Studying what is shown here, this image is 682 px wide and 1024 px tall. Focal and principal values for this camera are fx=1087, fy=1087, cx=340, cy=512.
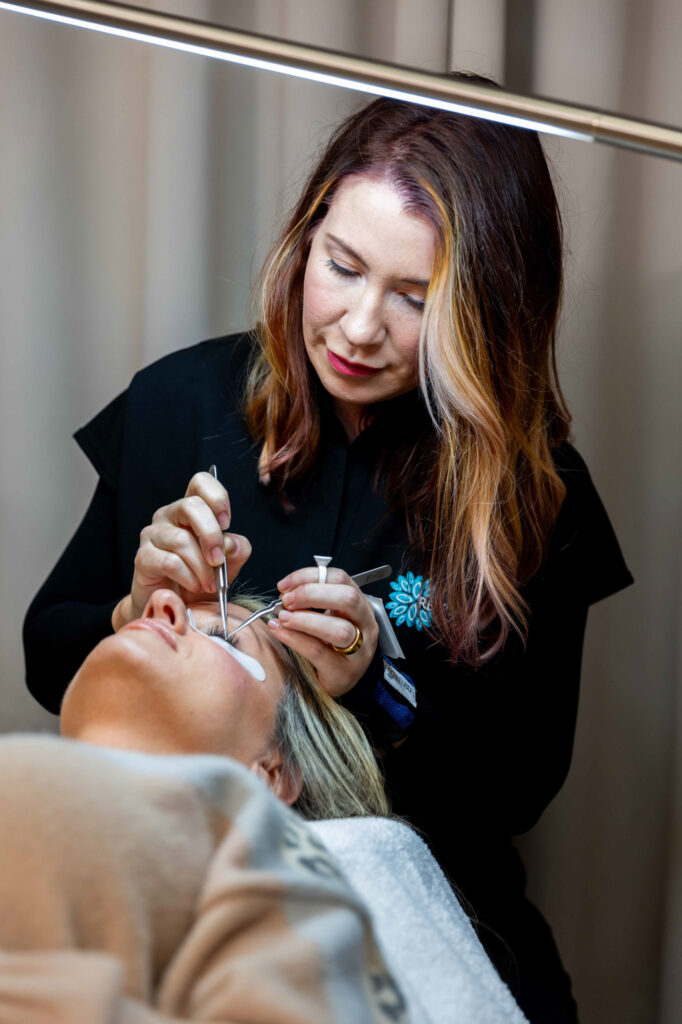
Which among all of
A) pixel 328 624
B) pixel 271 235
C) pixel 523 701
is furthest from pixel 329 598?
pixel 271 235

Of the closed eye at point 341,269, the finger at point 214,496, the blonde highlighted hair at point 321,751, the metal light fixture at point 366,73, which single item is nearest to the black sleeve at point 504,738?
the blonde highlighted hair at point 321,751

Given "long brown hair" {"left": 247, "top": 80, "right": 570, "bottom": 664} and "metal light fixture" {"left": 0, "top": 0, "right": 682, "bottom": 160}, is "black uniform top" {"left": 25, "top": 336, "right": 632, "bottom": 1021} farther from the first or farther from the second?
"metal light fixture" {"left": 0, "top": 0, "right": 682, "bottom": 160}

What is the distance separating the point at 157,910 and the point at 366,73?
57 centimetres

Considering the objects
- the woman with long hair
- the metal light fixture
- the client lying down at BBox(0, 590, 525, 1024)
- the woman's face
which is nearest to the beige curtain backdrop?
the woman with long hair

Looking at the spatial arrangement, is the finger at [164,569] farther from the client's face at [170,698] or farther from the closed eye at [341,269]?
the closed eye at [341,269]

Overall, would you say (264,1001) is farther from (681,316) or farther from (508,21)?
(508,21)

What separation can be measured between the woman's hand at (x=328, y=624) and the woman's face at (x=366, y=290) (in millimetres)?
268

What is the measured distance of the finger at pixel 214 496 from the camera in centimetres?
113

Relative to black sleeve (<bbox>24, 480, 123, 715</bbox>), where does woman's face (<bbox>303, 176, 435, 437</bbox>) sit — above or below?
above

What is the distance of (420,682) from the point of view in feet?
4.36

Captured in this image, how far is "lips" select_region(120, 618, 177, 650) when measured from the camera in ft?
3.37

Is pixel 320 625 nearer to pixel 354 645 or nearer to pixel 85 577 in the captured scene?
pixel 354 645

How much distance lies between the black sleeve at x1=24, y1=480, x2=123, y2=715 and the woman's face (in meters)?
0.35

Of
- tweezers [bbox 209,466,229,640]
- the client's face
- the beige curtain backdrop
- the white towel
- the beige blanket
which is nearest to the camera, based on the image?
the beige blanket
